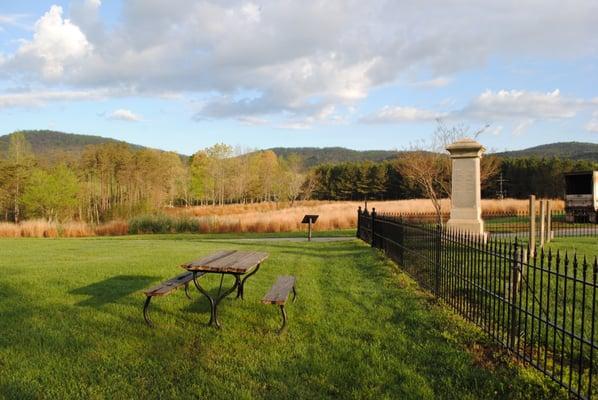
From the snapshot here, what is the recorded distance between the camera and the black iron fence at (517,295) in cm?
378

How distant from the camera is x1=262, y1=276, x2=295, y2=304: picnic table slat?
5.04m

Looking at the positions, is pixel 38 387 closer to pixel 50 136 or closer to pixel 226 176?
pixel 226 176

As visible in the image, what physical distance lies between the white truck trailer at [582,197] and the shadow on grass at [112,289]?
71.3 ft

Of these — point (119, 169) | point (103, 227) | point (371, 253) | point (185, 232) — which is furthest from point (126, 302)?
point (119, 169)

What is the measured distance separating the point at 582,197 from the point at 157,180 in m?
41.4

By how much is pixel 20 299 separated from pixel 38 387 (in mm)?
3493

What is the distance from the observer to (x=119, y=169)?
51938mm

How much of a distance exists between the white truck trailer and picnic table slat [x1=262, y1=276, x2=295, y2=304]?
21084mm

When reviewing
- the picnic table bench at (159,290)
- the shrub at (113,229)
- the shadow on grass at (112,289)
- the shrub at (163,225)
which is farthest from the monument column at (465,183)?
the shrub at (113,229)

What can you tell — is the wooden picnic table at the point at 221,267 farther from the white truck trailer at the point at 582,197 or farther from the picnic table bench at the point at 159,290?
the white truck trailer at the point at 582,197

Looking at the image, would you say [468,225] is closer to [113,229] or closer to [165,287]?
[165,287]

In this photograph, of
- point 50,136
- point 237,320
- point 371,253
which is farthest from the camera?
point 50,136

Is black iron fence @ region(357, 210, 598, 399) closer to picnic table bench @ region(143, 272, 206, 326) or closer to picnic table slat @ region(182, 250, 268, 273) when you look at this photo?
picnic table slat @ region(182, 250, 268, 273)

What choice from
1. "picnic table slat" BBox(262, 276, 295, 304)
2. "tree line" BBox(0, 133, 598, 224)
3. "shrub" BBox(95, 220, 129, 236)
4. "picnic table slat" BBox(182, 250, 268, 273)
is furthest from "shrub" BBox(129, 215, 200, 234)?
"picnic table slat" BBox(262, 276, 295, 304)
